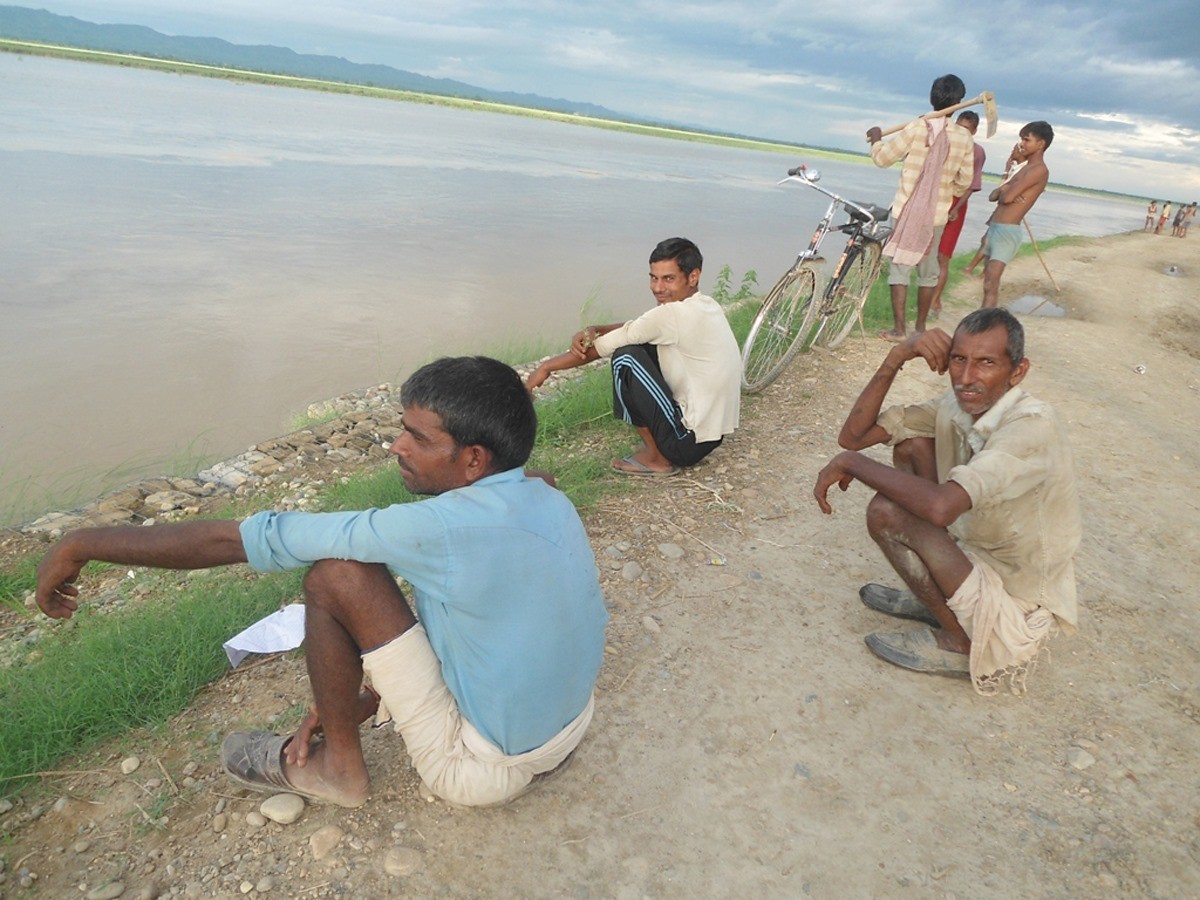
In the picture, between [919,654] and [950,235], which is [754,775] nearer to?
[919,654]

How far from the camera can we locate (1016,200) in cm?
682

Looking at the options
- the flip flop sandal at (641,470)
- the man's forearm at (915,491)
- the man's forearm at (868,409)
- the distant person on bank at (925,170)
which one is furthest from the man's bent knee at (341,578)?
the distant person on bank at (925,170)

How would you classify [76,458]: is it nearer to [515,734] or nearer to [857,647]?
[515,734]

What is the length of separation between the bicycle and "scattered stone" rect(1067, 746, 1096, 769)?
3238mm

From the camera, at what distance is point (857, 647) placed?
9.27 feet

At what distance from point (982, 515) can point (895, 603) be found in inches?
27.4

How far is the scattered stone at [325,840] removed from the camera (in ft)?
6.05

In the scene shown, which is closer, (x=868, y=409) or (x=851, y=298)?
(x=868, y=409)

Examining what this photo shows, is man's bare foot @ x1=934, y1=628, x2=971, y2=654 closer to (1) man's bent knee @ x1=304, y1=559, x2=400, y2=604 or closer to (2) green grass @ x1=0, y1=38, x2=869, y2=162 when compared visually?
(1) man's bent knee @ x1=304, y1=559, x2=400, y2=604

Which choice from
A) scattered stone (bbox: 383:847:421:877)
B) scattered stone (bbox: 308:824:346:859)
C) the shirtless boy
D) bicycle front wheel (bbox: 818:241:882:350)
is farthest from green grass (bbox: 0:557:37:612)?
the shirtless boy

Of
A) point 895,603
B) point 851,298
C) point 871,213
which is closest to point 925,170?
point 871,213

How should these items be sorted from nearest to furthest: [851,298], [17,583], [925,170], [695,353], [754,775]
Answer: [754,775] < [17,583] < [695,353] < [925,170] < [851,298]

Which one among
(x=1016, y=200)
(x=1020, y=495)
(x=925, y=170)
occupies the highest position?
(x=925, y=170)

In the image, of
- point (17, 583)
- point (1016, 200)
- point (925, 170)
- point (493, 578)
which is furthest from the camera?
point (1016, 200)
